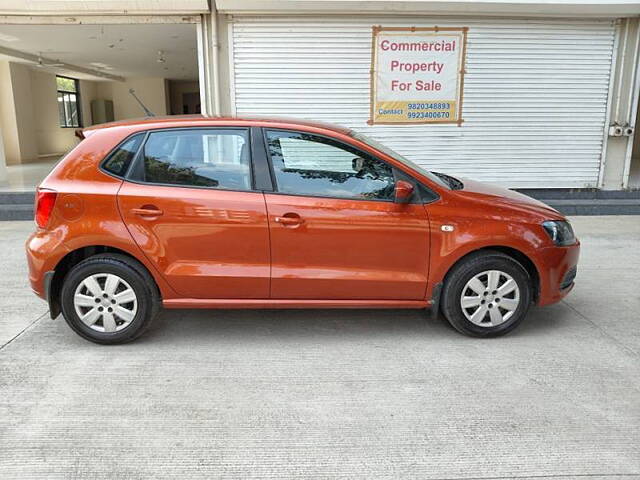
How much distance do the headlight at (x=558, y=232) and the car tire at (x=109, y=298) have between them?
3.06 meters

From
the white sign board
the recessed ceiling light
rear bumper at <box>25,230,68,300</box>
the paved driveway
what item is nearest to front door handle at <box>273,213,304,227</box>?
the paved driveway

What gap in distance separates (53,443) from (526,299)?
10.9 feet

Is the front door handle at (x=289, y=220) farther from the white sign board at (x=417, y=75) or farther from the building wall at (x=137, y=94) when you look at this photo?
the building wall at (x=137, y=94)

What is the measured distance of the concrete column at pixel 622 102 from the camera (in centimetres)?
897

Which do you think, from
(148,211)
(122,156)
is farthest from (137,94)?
(148,211)

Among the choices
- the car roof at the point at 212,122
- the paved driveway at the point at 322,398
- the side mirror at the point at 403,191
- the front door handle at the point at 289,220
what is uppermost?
the car roof at the point at 212,122

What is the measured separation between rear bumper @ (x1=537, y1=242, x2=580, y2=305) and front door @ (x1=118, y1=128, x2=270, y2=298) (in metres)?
2.13

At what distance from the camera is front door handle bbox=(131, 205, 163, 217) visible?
3740 mm

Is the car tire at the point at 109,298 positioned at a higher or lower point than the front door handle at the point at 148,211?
Result: lower

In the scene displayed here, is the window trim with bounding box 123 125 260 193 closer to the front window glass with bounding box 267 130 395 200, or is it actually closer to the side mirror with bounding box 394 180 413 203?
the front window glass with bounding box 267 130 395 200

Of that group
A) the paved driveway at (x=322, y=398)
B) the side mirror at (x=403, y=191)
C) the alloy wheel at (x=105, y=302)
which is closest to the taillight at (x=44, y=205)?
the alloy wheel at (x=105, y=302)

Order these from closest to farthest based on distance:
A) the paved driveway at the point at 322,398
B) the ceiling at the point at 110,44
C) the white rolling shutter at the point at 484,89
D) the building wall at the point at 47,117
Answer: the paved driveway at the point at 322,398, the white rolling shutter at the point at 484,89, the ceiling at the point at 110,44, the building wall at the point at 47,117

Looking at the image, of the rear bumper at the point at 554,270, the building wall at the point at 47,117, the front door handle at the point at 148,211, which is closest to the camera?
the front door handle at the point at 148,211

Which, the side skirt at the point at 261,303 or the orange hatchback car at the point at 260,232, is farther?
the side skirt at the point at 261,303
